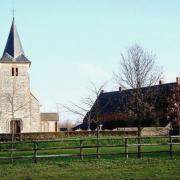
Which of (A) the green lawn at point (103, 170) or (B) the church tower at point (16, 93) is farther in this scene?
(B) the church tower at point (16, 93)

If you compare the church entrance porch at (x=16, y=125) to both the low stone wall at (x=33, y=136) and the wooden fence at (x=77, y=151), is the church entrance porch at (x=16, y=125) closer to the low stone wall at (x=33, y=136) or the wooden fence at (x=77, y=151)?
the low stone wall at (x=33, y=136)

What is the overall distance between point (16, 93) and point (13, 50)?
5809 millimetres

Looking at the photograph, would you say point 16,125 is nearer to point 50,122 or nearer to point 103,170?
point 50,122

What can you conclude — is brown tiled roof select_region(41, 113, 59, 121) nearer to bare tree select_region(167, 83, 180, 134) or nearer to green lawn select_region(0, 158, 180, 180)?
bare tree select_region(167, 83, 180, 134)

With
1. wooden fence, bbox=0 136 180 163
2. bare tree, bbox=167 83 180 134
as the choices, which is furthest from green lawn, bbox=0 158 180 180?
bare tree, bbox=167 83 180 134

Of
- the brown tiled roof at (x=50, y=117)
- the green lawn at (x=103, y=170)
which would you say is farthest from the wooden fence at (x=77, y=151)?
the brown tiled roof at (x=50, y=117)

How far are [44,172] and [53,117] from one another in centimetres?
5911

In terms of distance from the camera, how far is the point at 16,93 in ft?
195

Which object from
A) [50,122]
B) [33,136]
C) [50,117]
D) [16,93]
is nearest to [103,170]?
[33,136]

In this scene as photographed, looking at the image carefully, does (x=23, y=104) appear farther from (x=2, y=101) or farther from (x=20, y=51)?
(x=20, y=51)

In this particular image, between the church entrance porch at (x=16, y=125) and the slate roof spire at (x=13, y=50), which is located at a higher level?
the slate roof spire at (x=13, y=50)

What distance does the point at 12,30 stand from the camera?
60.9 metres

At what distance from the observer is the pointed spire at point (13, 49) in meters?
60.2

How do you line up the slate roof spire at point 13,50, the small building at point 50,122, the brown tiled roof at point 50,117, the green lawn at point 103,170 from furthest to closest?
the brown tiled roof at point 50,117, the small building at point 50,122, the slate roof spire at point 13,50, the green lawn at point 103,170
